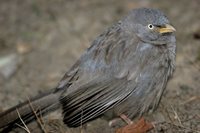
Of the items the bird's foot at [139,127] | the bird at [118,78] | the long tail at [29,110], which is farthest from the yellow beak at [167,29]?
the long tail at [29,110]

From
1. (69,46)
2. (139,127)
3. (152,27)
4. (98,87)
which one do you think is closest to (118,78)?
(98,87)

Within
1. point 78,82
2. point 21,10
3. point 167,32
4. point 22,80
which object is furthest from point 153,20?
point 21,10

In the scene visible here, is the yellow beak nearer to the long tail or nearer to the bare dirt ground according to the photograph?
the bare dirt ground

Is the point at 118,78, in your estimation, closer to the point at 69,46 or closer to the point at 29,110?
the point at 29,110

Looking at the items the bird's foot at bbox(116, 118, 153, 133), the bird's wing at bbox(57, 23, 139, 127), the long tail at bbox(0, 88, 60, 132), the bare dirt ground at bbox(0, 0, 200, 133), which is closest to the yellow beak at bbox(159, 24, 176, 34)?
the bird's wing at bbox(57, 23, 139, 127)

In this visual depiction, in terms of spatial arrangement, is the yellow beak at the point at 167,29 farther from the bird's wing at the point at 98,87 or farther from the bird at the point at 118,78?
the bird's wing at the point at 98,87
